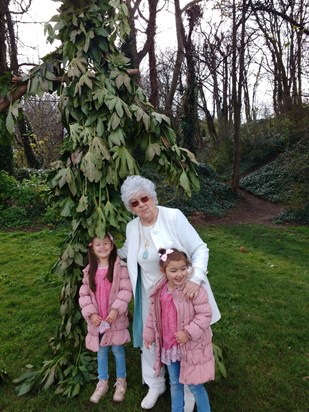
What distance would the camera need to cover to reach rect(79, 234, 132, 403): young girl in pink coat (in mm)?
2564

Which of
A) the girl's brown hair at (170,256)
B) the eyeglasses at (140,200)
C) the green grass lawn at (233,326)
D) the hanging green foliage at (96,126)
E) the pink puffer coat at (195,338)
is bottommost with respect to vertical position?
the green grass lawn at (233,326)

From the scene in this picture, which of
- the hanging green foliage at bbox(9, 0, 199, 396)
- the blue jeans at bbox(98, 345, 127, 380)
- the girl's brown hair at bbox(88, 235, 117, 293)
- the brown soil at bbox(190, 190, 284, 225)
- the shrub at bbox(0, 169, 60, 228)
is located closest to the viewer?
the hanging green foliage at bbox(9, 0, 199, 396)

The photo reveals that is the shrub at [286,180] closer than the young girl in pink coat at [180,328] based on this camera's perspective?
No

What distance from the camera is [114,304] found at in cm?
256

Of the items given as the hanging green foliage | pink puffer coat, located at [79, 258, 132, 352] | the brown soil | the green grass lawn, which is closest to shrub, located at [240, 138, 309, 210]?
the brown soil

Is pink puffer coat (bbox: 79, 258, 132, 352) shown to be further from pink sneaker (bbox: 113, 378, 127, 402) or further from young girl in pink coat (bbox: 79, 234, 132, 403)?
pink sneaker (bbox: 113, 378, 127, 402)

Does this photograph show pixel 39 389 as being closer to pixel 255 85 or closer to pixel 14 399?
pixel 14 399

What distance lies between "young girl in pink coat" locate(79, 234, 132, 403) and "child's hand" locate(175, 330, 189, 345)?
0.57m

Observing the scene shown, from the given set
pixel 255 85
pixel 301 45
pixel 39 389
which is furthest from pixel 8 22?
pixel 255 85

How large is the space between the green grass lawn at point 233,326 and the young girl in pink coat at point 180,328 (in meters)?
0.69

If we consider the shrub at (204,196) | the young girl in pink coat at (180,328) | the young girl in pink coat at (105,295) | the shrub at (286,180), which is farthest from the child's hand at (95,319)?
the shrub at (286,180)

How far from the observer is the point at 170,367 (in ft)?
7.70

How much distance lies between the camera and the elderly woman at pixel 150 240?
2266mm

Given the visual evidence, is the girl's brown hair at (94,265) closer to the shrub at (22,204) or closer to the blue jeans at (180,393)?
the blue jeans at (180,393)
